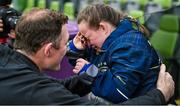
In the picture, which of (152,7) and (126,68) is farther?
(152,7)

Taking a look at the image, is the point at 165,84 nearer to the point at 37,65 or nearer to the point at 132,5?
the point at 37,65

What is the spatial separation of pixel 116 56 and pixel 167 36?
2959 mm

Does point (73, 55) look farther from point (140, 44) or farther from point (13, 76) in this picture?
point (13, 76)

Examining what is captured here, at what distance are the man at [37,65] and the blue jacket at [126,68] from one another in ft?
0.31

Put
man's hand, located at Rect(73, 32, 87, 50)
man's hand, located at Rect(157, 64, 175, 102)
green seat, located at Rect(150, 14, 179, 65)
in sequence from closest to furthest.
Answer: man's hand, located at Rect(157, 64, 175, 102), man's hand, located at Rect(73, 32, 87, 50), green seat, located at Rect(150, 14, 179, 65)

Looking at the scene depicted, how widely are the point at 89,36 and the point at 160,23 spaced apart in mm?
3012

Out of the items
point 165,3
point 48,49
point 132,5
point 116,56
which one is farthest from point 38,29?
point 132,5

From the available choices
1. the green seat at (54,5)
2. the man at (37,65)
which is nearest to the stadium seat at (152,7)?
the green seat at (54,5)

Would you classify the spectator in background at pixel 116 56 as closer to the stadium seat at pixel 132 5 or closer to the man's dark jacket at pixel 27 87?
the man's dark jacket at pixel 27 87

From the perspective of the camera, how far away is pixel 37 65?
1.65m

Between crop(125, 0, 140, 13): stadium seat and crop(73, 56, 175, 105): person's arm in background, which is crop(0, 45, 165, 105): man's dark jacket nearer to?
crop(73, 56, 175, 105): person's arm in background

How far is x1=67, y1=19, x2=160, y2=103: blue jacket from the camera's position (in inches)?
69.6

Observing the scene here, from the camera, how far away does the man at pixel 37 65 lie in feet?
4.93

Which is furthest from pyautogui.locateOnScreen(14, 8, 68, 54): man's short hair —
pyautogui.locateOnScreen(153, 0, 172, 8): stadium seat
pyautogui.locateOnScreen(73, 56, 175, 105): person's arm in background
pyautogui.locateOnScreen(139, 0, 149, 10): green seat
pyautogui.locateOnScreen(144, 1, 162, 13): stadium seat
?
pyautogui.locateOnScreen(139, 0, 149, 10): green seat
